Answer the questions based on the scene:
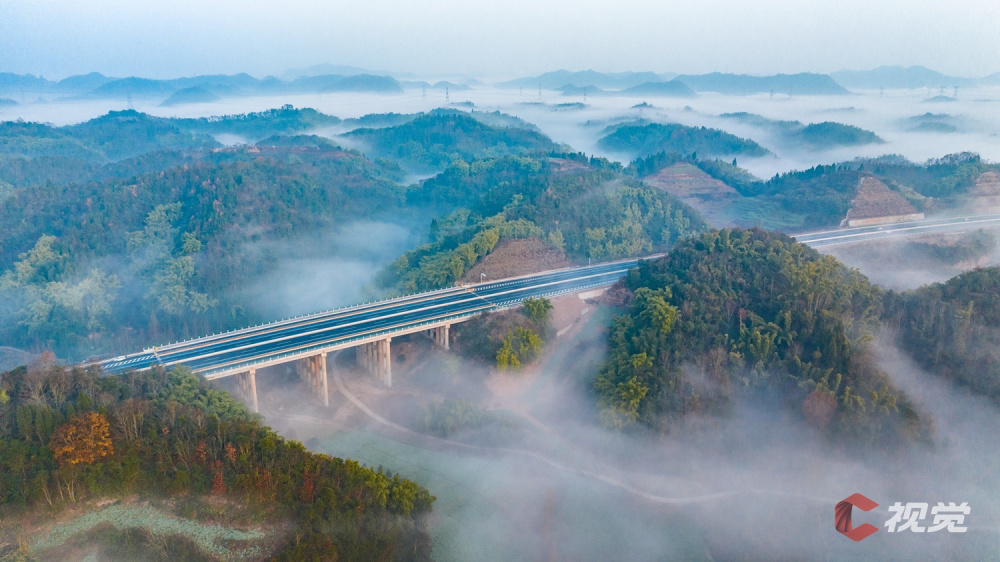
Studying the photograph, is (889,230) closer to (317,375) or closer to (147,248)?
(317,375)

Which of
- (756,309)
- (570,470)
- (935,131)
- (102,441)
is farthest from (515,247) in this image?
(935,131)

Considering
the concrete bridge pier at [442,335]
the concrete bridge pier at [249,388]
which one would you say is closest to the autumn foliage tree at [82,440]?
the concrete bridge pier at [249,388]

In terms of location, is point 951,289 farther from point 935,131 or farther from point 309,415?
point 935,131

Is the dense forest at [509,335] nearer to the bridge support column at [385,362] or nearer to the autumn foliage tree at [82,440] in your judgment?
the bridge support column at [385,362]

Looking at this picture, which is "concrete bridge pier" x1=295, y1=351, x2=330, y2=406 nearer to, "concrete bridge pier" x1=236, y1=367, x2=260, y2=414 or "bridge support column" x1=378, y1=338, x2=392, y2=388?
"bridge support column" x1=378, y1=338, x2=392, y2=388

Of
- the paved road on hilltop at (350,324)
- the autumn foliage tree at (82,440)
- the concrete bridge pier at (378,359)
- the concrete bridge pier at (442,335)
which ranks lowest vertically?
the concrete bridge pier at (378,359)

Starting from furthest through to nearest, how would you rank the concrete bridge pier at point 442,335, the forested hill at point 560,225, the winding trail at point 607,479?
the forested hill at point 560,225, the concrete bridge pier at point 442,335, the winding trail at point 607,479

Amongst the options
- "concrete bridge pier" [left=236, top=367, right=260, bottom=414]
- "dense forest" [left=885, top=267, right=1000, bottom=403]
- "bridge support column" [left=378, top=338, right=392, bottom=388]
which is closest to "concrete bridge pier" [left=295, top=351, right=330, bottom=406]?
"bridge support column" [left=378, top=338, right=392, bottom=388]
